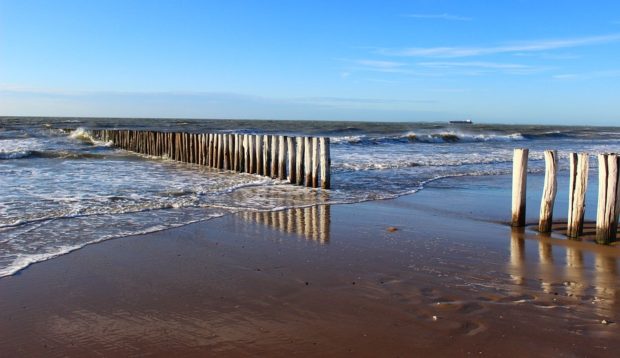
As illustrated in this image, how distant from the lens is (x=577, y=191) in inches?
312

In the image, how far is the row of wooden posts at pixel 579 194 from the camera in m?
7.54

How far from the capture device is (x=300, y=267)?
6.25 m

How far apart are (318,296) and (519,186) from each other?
16.3 feet

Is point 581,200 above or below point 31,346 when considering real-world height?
above

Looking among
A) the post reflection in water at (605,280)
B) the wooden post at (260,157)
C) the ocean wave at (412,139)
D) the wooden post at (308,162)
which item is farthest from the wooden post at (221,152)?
the ocean wave at (412,139)

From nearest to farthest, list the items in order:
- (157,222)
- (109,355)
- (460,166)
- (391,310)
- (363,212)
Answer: (109,355)
(391,310)
(157,222)
(363,212)
(460,166)

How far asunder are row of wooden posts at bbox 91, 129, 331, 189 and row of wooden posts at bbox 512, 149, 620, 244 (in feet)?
17.7

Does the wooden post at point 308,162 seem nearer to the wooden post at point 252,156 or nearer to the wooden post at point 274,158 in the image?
the wooden post at point 274,158

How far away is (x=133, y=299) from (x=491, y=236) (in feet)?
17.4

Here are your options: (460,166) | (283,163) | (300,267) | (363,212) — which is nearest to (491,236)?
(363,212)

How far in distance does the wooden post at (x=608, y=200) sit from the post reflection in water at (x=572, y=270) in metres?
0.32

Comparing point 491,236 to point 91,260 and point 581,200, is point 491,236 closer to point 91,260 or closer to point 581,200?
point 581,200

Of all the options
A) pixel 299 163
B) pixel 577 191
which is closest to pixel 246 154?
pixel 299 163

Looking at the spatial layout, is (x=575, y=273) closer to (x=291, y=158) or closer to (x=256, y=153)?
(x=291, y=158)
